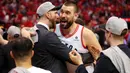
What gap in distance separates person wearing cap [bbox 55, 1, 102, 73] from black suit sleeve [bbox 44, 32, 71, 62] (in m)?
0.24

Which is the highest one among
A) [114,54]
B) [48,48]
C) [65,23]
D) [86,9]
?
[65,23]

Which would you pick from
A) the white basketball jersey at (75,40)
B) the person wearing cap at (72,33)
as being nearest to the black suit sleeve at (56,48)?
the person wearing cap at (72,33)

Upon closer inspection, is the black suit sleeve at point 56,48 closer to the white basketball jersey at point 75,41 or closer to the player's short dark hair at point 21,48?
the white basketball jersey at point 75,41

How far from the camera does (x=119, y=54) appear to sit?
13.0 feet

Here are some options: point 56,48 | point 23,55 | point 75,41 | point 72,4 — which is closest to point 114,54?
point 23,55

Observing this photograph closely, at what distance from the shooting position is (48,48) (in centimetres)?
483

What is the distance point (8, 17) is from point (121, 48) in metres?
14.7

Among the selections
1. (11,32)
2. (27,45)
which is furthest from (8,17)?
(27,45)

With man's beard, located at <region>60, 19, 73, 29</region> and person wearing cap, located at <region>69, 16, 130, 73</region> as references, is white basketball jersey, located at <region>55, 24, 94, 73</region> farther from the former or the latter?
person wearing cap, located at <region>69, 16, 130, 73</region>

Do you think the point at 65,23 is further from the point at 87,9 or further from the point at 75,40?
the point at 87,9

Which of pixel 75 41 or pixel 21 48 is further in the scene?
pixel 75 41

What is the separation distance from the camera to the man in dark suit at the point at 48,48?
4.79 meters

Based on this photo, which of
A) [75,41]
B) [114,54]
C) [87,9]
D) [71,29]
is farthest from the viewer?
[87,9]

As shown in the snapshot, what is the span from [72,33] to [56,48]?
0.53 metres
